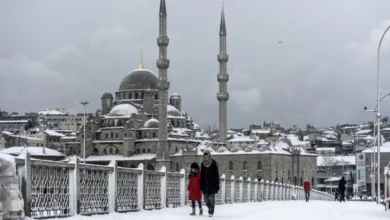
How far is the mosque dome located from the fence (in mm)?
79916

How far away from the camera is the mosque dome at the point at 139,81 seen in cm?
9769

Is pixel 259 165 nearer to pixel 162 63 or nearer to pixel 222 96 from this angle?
pixel 222 96

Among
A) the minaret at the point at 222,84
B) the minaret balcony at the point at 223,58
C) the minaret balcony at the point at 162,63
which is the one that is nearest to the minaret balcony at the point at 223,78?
the minaret at the point at 222,84

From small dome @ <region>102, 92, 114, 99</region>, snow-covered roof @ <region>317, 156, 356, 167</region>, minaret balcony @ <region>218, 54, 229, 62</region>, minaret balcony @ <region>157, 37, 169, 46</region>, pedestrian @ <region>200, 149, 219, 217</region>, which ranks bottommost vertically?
pedestrian @ <region>200, 149, 219, 217</region>

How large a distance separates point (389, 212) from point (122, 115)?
7891cm

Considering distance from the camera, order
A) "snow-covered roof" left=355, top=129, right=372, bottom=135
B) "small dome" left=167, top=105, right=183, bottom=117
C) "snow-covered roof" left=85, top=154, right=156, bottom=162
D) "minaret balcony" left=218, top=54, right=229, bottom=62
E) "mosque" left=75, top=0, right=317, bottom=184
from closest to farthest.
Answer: "mosque" left=75, top=0, right=317, bottom=184 → "minaret balcony" left=218, top=54, right=229, bottom=62 → "snow-covered roof" left=85, top=154, right=156, bottom=162 → "small dome" left=167, top=105, right=183, bottom=117 → "snow-covered roof" left=355, top=129, right=372, bottom=135

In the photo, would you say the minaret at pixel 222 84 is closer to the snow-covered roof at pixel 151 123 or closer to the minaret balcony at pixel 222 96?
the minaret balcony at pixel 222 96

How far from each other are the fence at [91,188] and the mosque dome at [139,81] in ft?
262

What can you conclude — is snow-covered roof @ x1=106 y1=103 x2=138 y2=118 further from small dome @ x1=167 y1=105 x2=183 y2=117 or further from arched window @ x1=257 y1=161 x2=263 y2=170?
arched window @ x1=257 y1=161 x2=263 y2=170

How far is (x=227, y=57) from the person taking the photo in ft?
274

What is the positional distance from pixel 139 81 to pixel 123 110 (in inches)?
204

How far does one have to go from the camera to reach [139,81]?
322 ft

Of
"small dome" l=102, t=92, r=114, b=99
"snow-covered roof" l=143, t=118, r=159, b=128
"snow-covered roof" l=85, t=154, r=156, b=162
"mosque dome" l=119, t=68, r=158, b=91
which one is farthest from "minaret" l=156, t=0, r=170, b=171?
"small dome" l=102, t=92, r=114, b=99

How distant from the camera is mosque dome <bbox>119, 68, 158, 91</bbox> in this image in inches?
3846
